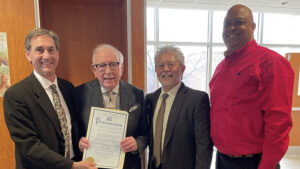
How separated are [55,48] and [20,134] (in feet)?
2.19

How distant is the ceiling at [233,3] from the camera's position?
4480 mm

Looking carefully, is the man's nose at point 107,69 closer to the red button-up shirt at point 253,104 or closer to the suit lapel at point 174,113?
the suit lapel at point 174,113

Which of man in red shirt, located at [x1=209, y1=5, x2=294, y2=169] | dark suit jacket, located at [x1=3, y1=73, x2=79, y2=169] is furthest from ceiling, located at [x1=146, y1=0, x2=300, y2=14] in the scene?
dark suit jacket, located at [x1=3, y1=73, x2=79, y2=169]

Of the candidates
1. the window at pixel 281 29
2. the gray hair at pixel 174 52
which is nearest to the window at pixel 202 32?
the window at pixel 281 29

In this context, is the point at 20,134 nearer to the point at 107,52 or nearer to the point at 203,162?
the point at 107,52

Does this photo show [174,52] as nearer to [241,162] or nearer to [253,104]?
[253,104]

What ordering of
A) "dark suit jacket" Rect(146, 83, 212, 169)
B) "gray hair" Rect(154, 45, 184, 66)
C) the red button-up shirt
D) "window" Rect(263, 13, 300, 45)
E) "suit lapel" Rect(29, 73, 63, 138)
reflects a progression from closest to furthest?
the red button-up shirt < "suit lapel" Rect(29, 73, 63, 138) < "dark suit jacket" Rect(146, 83, 212, 169) < "gray hair" Rect(154, 45, 184, 66) < "window" Rect(263, 13, 300, 45)

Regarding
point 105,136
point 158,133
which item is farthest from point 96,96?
point 158,133

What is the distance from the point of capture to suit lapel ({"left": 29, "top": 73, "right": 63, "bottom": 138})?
1.30 meters

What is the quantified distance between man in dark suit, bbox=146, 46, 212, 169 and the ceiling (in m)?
3.53

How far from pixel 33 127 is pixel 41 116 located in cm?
9

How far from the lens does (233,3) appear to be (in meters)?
4.55

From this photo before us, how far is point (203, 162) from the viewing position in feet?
4.58

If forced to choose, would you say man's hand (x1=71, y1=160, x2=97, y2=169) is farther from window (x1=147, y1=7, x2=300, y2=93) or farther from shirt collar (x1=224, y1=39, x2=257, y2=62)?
window (x1=147, y1=7, x2=300, y2=93)
